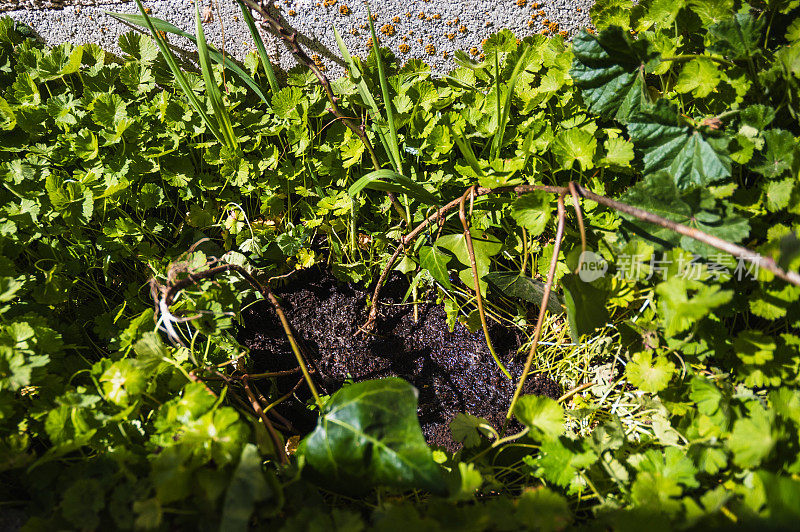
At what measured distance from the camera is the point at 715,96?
4.69ft

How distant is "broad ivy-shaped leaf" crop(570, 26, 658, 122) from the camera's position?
129 centimetres

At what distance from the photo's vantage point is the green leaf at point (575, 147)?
1.37 meters

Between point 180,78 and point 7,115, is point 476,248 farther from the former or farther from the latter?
point 7,115

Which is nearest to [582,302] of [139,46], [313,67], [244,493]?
[244,493]

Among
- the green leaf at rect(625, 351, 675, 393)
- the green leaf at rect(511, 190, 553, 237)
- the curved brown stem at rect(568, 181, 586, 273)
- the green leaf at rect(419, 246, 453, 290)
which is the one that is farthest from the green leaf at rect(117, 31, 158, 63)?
the green leaf at rect(625, 351, 675, 393)

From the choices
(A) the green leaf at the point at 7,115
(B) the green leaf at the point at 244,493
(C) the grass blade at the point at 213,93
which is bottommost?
(B) the green leaf at the point at 244,493

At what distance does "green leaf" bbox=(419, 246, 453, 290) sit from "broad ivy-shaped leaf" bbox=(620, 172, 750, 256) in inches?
20.7

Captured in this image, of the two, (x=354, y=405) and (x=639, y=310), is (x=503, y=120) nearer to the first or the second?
(x=639, y=310)

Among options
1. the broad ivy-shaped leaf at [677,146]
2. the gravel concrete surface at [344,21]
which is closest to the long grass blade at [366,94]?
the gravel concrete surface at [344,21]

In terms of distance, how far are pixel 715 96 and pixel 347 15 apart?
1228 millimetres

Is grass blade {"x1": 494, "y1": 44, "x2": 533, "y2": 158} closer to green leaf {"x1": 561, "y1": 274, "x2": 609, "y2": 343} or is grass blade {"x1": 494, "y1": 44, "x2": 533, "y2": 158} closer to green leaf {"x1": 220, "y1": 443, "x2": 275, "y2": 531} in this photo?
green leaf {"x1": 561, "y1": 274, "x2": 609, "y2": 343}

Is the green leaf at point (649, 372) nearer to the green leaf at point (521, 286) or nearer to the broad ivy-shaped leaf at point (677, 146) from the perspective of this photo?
the green leaf at point (521, 286)

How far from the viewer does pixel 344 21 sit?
5.50 ft

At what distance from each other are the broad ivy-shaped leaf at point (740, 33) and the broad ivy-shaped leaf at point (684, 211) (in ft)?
1.42
